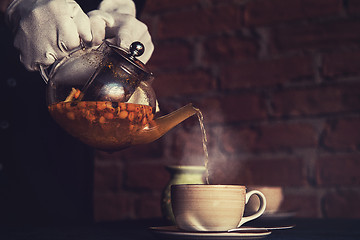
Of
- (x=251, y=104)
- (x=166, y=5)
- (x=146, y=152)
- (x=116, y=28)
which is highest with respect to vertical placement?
(x=166, y=5)

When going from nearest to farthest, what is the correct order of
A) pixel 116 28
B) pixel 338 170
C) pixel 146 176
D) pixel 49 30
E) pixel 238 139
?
pixel 49 30 → pixel 116 28 → pixel 338 170 → pixel 238 139 → pixel 146 176

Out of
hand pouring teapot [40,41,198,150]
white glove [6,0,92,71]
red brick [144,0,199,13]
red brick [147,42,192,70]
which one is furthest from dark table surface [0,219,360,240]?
red brick [144,0,199,13]

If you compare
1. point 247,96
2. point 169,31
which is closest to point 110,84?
point 247,96

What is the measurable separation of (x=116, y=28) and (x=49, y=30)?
0.47ft

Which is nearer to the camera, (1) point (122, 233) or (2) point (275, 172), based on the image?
(1) point (122, 233)

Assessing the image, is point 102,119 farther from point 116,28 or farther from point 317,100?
point 317,100

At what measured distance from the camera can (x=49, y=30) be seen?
2.46 feet

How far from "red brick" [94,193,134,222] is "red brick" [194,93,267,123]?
0.33 metres

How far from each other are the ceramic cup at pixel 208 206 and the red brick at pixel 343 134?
21.9 inches

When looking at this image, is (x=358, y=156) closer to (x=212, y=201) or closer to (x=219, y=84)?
(x=219, y=84)

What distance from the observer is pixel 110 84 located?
640 mm

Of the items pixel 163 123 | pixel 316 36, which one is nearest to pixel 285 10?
pixel 316 36

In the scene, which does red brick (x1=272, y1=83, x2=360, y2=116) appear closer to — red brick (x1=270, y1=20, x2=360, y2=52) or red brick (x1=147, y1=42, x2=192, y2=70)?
red brick (x1=270, y1=20, x2=360, y2=52)

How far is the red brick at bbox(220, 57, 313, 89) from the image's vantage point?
113cm
